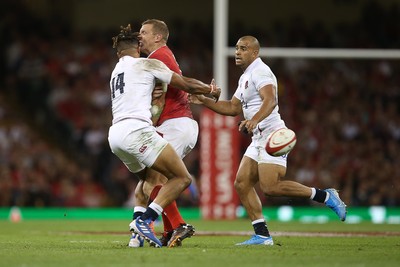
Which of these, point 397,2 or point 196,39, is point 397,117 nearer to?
point 397,2

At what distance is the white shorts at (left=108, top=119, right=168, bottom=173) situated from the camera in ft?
31.7

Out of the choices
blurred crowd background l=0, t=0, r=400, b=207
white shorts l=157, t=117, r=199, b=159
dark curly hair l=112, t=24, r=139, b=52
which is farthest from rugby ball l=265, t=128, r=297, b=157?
blurred crowd background l=0, t=0, r=400, b=207

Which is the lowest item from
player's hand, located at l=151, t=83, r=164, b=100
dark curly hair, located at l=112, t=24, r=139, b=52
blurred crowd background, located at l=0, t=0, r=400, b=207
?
Result: blurred crowd background, located at l=0, t=0, r=400, b=207

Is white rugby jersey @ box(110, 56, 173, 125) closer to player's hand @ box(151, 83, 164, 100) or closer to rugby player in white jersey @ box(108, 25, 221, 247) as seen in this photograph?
rugby player in white jersey @ box(108, 25, 221, 247)

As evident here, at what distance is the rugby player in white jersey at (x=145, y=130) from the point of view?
966 centimetres

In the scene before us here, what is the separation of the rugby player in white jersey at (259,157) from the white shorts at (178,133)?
0.40m

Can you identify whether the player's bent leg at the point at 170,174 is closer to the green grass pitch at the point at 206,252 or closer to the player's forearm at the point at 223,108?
the green grass pitch at the point at 206,252

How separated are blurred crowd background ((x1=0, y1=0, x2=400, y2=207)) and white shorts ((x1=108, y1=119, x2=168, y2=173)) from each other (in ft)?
41.1

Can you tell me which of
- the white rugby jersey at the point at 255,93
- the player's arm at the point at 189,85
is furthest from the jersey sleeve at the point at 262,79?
the player's arm at the point at 189,85

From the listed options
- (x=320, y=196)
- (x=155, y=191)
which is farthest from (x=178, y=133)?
(x=320, y=196)

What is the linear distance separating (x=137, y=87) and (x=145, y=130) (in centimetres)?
47

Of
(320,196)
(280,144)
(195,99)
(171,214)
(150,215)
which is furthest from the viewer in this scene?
(320,196)

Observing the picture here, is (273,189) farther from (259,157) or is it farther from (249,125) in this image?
(249,125)

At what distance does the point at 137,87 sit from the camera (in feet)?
32.3
